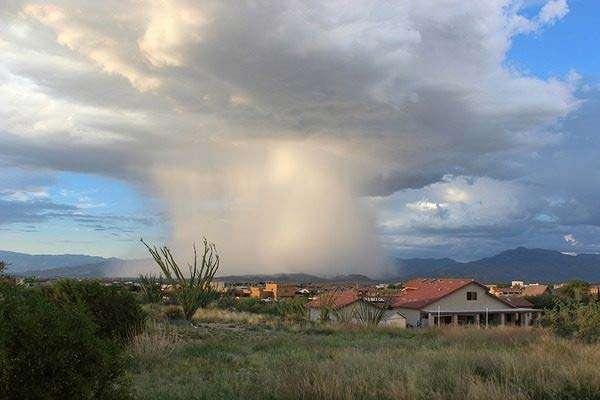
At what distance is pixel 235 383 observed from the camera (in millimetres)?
9914

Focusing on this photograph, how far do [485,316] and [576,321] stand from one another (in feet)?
174

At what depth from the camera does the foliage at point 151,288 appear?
3716 cm

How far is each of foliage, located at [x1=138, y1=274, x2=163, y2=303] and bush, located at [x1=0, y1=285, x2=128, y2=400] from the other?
30.7 meters

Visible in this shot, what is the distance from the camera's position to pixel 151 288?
37.9 metres

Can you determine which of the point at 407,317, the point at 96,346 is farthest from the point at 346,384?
the point at 407,317

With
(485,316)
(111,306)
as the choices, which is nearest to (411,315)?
(485,316)

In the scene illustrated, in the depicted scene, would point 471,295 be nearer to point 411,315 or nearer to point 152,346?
point 411,315

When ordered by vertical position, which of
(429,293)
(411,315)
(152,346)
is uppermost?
(429,293)

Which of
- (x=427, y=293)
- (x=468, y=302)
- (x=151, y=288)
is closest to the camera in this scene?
(x=151, y=288)

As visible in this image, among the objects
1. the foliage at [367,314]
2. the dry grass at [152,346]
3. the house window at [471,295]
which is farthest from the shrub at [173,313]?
the house window at [471,295]

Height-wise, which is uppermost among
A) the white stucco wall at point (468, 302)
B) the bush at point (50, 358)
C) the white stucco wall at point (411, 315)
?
the bush at point (50, 358)

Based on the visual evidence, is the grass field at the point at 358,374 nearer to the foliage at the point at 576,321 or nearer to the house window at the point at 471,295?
the foliage at the point at 576,321

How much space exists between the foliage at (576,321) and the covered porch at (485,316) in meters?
46.4

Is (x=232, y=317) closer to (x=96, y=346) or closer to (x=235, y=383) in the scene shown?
(x=235, y=383)
